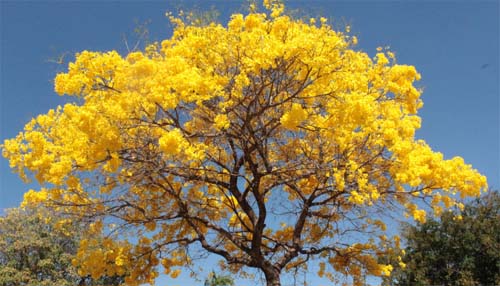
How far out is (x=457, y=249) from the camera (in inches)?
948

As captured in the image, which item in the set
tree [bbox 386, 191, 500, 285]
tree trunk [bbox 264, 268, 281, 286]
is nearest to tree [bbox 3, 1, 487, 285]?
tree trunk [bbox 264, 268, 281, 286]

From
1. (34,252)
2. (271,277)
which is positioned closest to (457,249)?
(271,277)

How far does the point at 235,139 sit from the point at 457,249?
57.2ft

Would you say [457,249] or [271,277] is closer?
[271,277]

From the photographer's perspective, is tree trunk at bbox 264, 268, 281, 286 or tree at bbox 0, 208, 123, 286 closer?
tree trunk at bbox 264, 268, 281, 286

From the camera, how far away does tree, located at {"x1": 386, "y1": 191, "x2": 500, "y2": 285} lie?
23.2 meters

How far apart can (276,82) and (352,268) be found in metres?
4.69

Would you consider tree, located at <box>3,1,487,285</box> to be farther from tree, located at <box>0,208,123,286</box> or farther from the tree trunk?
tree, located at <box>0,208,123,286</box>

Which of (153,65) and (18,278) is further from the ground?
(18,278)

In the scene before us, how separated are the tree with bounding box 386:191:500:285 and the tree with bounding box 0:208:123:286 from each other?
1399cm

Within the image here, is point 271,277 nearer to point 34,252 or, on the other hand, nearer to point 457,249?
point 457,249

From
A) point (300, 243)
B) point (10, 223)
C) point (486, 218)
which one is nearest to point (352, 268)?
point (300, 243)

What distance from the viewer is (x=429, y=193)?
376 inches

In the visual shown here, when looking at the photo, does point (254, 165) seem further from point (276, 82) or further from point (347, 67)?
point (347, 67)
